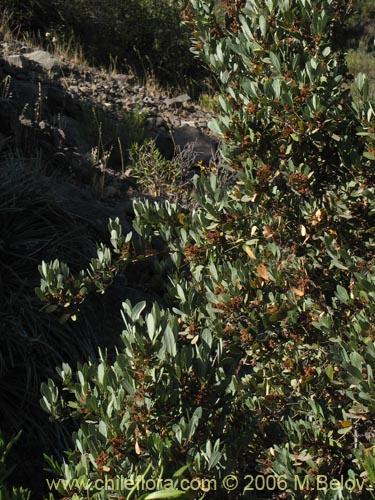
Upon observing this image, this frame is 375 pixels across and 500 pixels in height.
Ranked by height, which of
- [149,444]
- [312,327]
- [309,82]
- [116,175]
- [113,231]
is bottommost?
[116,175]

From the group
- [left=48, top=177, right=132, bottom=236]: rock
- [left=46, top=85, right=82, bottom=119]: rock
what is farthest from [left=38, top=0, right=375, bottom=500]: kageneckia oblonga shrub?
[left=46, top=85, right=82, bottom=119]: rock

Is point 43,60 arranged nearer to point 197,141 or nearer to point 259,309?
point 197,141

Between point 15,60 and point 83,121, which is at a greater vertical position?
point 15,60

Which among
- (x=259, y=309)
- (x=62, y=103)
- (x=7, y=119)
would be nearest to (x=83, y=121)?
(x=62, y=103)

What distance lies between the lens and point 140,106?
8.12 metres

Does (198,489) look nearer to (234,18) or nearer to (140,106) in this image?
(234,18)

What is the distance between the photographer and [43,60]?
8.32m

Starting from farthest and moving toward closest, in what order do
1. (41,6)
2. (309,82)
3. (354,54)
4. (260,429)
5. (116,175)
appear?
1. (354,54)
2. (41,6)
3. (116,175)
4. (260,429)
5. (309,82)

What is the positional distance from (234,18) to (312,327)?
1.36 metres

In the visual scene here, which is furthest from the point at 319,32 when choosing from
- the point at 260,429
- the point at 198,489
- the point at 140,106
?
the point at 140,106

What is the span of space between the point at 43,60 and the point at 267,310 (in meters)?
6.57

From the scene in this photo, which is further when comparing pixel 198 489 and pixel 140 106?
pixel 140 106

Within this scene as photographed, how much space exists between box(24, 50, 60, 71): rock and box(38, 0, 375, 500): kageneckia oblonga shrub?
18.4 feet

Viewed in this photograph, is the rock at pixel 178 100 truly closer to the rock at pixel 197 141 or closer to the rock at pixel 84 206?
the rock at pixel 197 141
